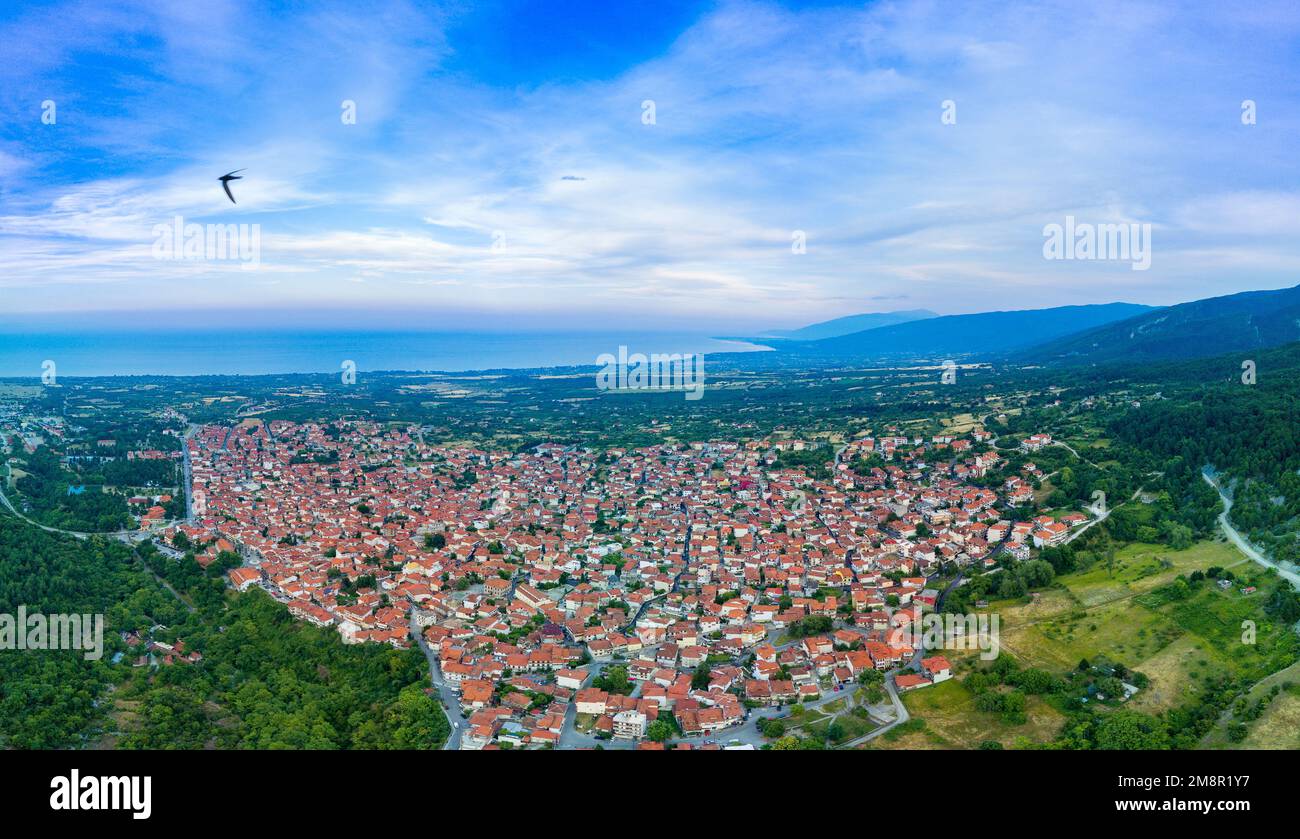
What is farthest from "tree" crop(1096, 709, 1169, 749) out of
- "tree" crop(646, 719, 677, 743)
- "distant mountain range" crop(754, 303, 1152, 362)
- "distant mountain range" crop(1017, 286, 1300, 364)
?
"distant mountain range" crop(754, 303, 1152, 362)

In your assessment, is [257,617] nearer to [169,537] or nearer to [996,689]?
[169,537]

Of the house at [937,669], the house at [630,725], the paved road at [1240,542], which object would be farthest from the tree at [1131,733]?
the house at [630,725]

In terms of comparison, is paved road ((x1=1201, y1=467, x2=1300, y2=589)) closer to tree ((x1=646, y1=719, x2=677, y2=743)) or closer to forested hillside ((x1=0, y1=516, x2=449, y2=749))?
tree ((x1=646, y1=719, x2=677, y2=743))

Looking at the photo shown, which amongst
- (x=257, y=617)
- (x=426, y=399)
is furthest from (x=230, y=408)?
(x=257, y=617)

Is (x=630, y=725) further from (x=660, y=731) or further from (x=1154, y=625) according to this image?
(x=1154, y=625)

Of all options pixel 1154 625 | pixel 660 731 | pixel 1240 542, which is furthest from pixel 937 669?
pixel 1240 542
